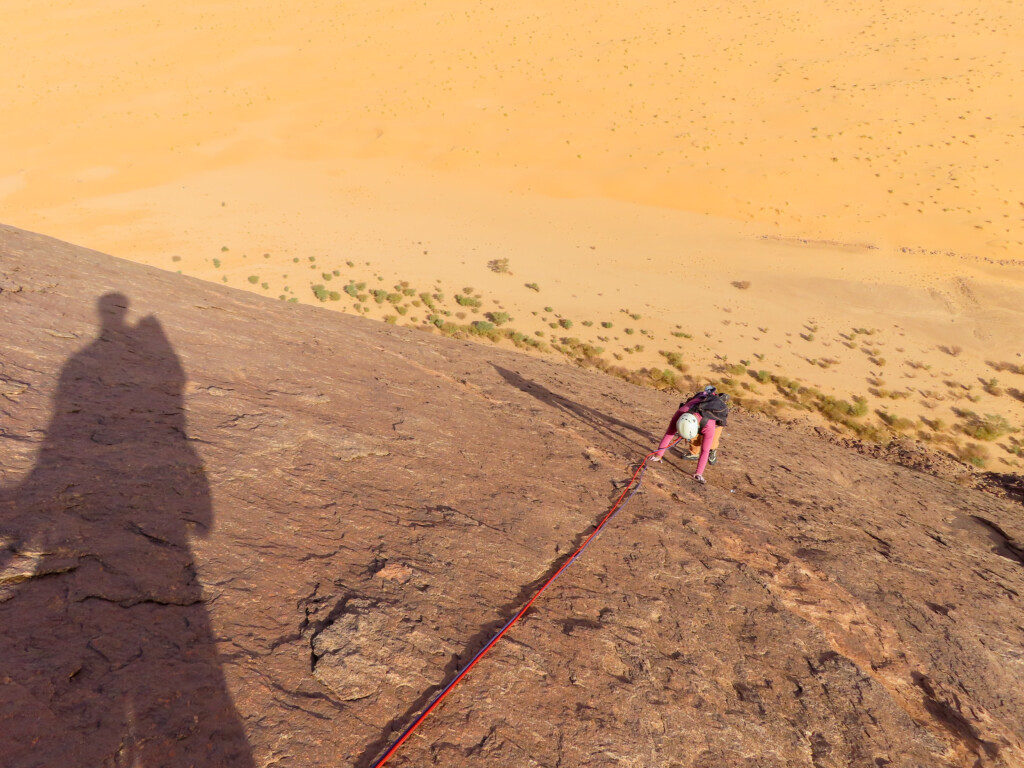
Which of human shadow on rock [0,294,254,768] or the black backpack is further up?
the black backpack

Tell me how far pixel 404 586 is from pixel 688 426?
4.25 metres

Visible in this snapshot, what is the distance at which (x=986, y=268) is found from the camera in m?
21.5

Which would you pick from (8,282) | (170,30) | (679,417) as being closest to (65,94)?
(170,30)

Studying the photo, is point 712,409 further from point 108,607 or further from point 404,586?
point 108,607

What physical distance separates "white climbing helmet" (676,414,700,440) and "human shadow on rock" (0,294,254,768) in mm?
5335

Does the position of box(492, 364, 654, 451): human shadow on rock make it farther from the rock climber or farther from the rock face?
the rock climber

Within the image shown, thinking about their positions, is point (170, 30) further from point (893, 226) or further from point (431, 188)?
point (893, 226)

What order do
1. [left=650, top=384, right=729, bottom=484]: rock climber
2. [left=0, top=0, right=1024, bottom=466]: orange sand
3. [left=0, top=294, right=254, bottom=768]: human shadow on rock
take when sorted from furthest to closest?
[left=0, top=0, right=1024, bottom=466]: orange sand → [left=650, top=384, right=729, bottom=484]: rock climber → [left=0, top=294, right=254, bottom=768]: human shadow on rock

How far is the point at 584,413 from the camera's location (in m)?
9.45

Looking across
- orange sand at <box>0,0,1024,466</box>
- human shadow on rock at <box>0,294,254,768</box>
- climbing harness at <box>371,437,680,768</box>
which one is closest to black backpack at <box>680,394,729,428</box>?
climbing harness at <box>371,437,680,768</box>

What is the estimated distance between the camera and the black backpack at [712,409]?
24.2 feet

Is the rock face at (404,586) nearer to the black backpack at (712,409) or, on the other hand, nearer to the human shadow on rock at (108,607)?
the human shadow on rock at (108,607)

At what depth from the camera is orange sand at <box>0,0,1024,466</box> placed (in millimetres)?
19125

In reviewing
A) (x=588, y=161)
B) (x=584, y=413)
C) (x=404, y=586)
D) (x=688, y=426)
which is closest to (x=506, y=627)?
(x=404, y=586)
